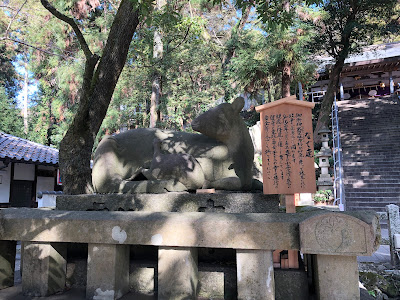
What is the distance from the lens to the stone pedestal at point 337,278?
2389 millimetres

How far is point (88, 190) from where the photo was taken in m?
5.28

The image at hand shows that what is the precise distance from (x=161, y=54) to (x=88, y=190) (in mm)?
8192

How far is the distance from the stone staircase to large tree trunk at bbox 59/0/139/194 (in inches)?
384

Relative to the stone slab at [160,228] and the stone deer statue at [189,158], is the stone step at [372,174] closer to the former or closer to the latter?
the stone deer statue at [189,158]

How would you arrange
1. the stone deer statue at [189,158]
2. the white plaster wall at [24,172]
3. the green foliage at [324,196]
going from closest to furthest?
the stone deer statue at [189,158] < the white plaster wall at [24,172] < the green foliage at [324,196]

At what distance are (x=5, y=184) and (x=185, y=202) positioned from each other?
10376mm

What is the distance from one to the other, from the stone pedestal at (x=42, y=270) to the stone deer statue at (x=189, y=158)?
3.11ft

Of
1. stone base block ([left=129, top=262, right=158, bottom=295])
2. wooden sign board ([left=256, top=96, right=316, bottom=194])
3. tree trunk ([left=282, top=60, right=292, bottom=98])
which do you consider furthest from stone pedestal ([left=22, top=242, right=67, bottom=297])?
tree trunk ([left=282, top=60, right=292, bottom=98])

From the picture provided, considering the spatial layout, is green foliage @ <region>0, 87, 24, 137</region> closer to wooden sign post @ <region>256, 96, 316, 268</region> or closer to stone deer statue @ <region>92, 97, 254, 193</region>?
stone deer statue @ <region>92, 97, 254, 193</region>

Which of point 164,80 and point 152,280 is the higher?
point 164,80

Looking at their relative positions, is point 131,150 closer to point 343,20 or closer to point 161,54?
point 161,54

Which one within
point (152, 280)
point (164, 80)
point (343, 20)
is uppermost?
point (343, 20)

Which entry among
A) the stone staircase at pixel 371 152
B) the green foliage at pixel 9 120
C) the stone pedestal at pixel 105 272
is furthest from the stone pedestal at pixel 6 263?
the green foliage at pixel 9 120

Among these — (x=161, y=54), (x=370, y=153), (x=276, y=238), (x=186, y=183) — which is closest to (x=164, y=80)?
(x=161, y=54)
